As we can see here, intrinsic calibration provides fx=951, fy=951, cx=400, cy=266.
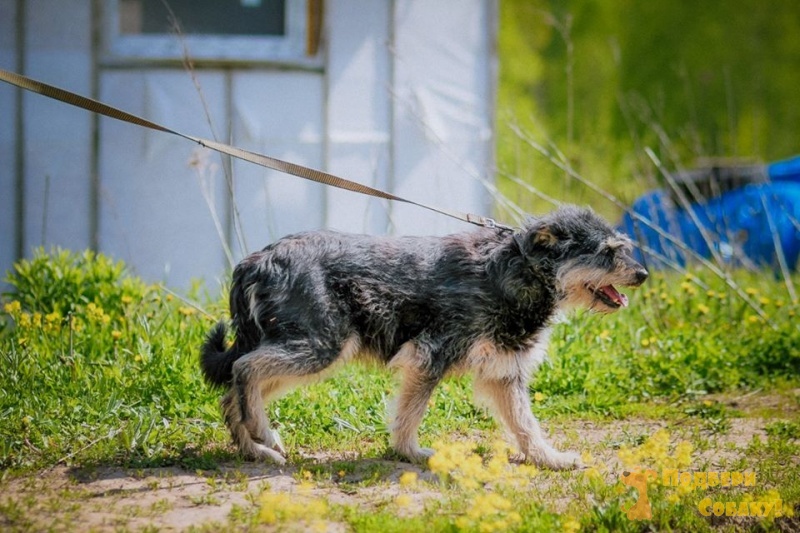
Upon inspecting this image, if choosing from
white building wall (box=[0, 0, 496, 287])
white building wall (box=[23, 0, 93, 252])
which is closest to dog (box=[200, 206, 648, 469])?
white building wall (box=[0, 0, 496, 287])

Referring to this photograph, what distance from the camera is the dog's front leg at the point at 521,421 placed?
4949 mm

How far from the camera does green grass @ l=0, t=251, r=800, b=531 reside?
14.0ft

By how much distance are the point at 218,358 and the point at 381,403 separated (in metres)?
1.25

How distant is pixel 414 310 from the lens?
191 inches

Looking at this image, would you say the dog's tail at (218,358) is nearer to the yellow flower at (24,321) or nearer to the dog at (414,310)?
the dog at (414,310)

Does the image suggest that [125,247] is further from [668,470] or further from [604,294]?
[668,470]

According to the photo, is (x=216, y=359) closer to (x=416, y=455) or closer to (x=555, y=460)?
(x=416, y=455)

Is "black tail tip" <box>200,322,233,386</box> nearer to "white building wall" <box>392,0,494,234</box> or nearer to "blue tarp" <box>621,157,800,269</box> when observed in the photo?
"white building wall" <box>392,0,494,234</box>

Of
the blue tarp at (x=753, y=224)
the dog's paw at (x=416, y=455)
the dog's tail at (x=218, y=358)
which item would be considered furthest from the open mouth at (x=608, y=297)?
the blue tarp at (x=753, y=224)

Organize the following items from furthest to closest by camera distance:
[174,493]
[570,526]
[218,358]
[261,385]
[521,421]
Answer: [521,421], [218,358], [261,385], [174,493], [570,526]

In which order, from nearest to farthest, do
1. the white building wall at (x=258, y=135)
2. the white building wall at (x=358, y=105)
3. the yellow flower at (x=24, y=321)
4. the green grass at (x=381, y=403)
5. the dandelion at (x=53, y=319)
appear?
the green grass at (x=381, y=403) < the yellow flower at (x=24, y=321) < the dandelion at (x=53, y=319) < the white building wall at (x=258, y=135) < the white building wall at (x=358, y=105)

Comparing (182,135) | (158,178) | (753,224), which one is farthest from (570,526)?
(753,224)

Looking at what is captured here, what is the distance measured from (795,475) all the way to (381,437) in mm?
2175

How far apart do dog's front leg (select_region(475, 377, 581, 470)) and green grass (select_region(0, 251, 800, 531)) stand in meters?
Result: 0.13
